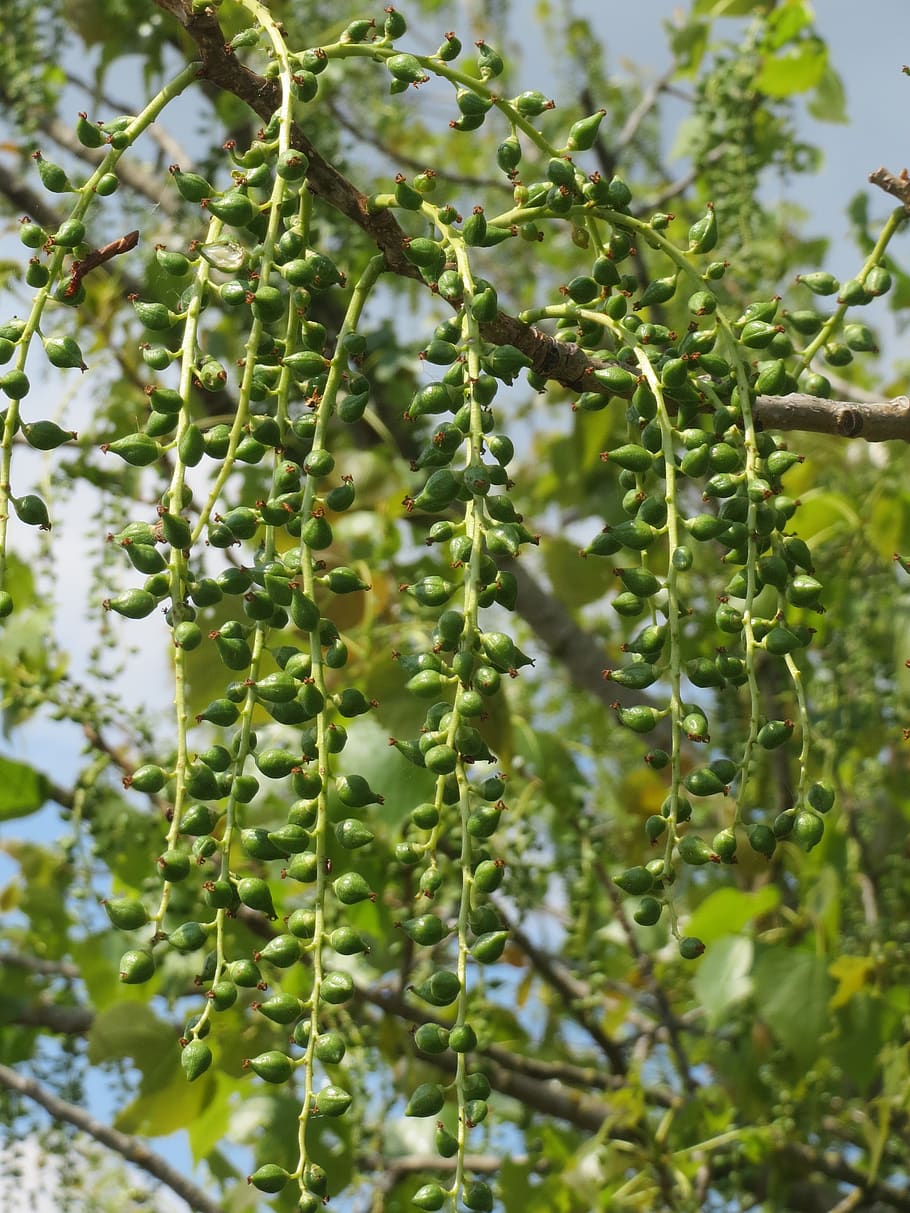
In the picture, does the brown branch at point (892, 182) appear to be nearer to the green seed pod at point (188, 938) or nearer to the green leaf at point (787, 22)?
the green seed pod at point (188, 938)

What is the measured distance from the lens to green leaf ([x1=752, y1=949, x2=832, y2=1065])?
2.10 m

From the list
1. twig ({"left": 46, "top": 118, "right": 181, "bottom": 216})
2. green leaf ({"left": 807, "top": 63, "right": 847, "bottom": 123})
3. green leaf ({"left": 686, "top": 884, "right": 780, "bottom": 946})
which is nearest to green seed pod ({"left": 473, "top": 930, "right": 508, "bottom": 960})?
green leaf ({"left": 686, "top": 884, "right": 780, "bottom": 946})

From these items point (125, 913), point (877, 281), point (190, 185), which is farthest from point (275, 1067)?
point (877, 281)

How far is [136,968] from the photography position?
35.1 inches

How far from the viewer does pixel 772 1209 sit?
8.50ft

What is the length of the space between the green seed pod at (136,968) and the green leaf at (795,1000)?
143 cm

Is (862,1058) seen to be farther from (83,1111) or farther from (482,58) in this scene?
(482,58)

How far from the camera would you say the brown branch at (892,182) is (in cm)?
126

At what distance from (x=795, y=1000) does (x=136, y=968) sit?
1.50m

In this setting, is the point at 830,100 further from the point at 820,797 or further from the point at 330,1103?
the point at 330,1103

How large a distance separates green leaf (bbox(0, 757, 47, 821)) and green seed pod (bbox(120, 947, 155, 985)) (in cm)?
150

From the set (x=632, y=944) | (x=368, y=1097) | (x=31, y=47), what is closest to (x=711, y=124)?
(x=31, y=47)

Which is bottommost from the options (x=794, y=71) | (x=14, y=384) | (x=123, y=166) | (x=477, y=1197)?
(x=477, y=1197)

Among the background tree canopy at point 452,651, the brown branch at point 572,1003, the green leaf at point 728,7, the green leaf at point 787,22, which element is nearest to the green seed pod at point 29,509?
the background tree canopy at point 452,651
